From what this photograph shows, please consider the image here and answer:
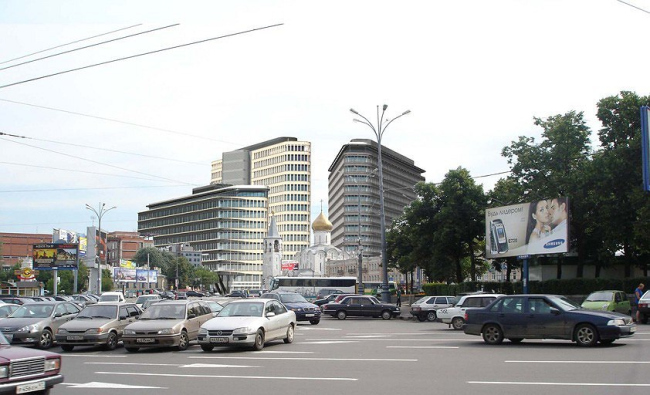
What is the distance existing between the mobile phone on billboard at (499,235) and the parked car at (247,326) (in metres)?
25.6

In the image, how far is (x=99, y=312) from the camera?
22.0 metres

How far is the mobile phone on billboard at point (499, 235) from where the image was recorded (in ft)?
145

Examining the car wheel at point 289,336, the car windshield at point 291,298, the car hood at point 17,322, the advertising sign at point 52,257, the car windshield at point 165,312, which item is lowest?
the car wheel at point 289,336

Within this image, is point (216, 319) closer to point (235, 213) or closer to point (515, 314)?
point (515, 314)

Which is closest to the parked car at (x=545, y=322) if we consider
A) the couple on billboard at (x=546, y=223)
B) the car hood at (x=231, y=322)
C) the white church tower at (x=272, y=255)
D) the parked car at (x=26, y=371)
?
the car hood at (x=231, y=322)

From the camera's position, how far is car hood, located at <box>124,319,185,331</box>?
19.9 m

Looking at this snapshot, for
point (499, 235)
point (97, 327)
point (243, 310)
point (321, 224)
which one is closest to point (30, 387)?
A: point (243, 310)

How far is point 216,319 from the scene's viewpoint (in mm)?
20031

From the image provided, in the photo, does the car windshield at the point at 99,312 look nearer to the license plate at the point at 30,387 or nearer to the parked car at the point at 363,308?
the license plate at the point at 30,387

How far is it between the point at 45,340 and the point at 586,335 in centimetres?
1652

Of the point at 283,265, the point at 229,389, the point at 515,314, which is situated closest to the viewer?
the point at 229,389

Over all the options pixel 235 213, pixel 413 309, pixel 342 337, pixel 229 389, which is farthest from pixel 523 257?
pixel 235 213

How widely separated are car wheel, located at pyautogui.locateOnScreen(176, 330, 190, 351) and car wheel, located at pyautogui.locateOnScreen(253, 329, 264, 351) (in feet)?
7.69

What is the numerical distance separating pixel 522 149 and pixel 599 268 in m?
10.3
